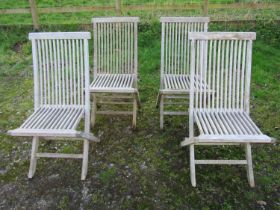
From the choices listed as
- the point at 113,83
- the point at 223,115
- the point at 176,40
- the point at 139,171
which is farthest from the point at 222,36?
the point at 139,171

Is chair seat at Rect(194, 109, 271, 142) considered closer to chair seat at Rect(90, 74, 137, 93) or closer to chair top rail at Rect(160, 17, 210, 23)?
chair seat at Rect(90, 74, 137, 93)

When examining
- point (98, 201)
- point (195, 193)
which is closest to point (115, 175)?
point (98, 201)

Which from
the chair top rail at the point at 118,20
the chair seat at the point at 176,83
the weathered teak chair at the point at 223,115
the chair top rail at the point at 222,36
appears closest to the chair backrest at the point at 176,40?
the chair seat at the point at 176,83

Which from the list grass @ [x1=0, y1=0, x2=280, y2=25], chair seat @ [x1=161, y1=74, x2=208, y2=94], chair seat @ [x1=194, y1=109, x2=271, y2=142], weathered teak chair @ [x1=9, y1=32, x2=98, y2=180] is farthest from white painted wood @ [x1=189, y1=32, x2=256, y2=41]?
grass @ [x1=0, y1=0, x2=280, y2=25]

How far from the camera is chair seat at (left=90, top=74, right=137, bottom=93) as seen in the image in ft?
12.9

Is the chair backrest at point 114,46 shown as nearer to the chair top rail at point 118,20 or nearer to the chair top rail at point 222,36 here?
the chair top rail at point 118,20

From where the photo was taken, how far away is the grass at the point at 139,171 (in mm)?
3121

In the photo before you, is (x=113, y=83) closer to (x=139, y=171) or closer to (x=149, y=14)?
(x=139, y=171)

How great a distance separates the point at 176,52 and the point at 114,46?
85cm

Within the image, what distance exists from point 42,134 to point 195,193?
5.08 ft

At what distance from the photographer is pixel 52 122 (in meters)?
3.28

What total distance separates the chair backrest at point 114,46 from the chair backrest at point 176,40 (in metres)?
0.42

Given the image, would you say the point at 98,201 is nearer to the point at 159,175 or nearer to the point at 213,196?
the point at 159,175

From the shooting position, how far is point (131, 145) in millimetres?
4008
